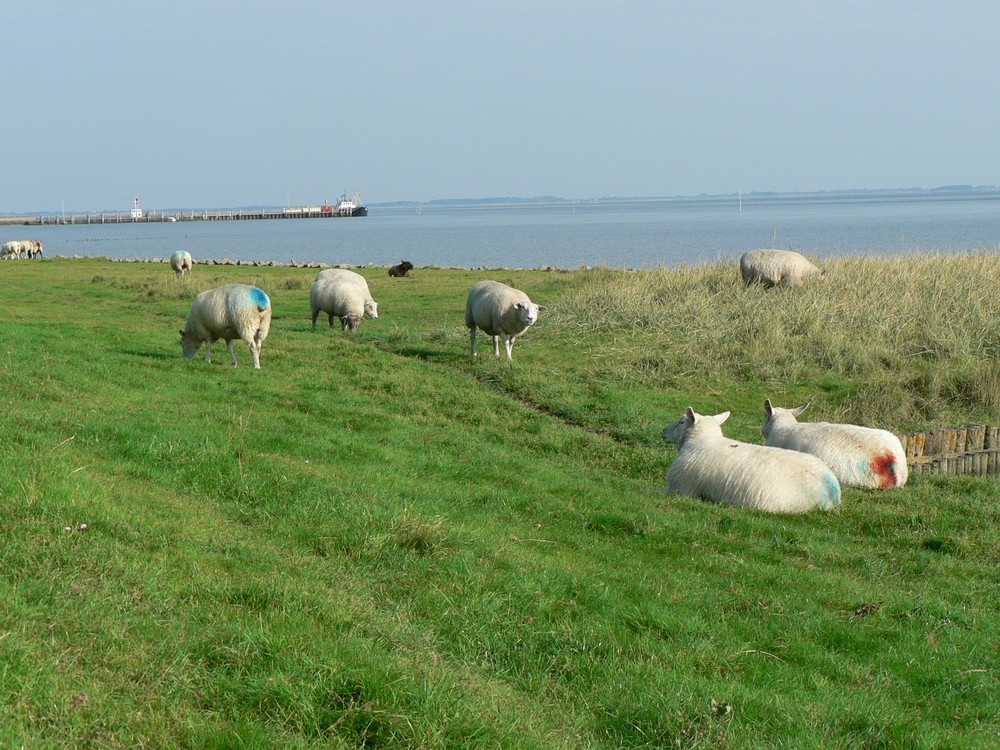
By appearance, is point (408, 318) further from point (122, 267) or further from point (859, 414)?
point (122, 267)

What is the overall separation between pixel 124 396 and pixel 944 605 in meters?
9.39

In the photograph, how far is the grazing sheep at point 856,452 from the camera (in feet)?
37.7

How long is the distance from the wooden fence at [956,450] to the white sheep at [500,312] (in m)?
7.10

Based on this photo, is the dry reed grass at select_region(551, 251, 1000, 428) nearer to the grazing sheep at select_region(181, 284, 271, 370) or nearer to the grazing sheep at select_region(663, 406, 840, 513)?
the grazing sheep at select_region(663, 406, 840, 513)

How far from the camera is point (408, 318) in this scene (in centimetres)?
2567

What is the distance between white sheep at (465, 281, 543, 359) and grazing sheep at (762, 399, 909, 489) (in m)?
6.90

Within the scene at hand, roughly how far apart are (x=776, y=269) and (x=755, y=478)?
49.4ft

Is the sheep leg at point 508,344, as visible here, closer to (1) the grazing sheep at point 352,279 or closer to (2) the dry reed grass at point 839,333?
(2) the dry reed grass at point 839,333

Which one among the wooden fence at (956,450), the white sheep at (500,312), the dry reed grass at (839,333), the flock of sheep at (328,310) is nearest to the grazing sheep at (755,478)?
the wooden fence at (956,450)

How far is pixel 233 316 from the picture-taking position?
1639 centimetres

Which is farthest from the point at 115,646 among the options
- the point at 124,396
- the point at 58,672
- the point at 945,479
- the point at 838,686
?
the point at 945,479

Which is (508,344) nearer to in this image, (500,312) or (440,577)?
(500,312)

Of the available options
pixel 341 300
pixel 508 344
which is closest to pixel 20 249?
pixel 341 300

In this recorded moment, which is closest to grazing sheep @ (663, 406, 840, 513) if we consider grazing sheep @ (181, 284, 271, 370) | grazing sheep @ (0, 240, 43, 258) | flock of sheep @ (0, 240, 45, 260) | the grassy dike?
the grassy dike
